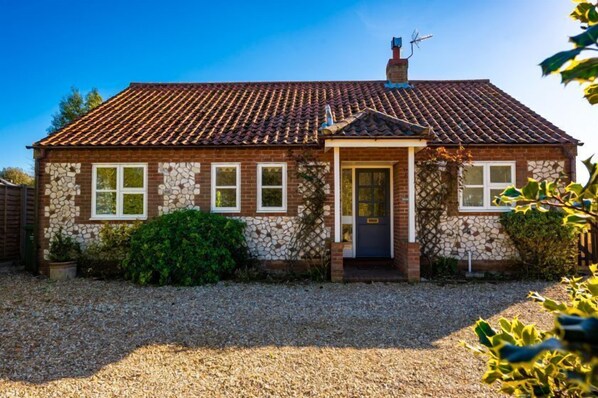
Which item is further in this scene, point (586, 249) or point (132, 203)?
point (132, 203)

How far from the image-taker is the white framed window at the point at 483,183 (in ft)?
30.6

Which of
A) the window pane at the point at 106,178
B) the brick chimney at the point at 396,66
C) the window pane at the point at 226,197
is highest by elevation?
→ the brick chimney at the point at 396,66

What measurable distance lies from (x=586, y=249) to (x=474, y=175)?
11.0ft

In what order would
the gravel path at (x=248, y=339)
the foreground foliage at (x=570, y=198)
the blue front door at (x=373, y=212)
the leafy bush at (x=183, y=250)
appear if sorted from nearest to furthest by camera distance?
the foreground foliage at (x=570, y=198) → the gravel path at (x=248, y=339) → the leafy bush at (x=183, y=250) → the blue front door at (x=373, y=212)

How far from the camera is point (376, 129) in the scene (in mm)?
8031

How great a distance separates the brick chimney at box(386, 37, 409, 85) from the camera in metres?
13.1

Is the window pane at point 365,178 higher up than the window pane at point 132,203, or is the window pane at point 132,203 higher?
the window pane at point 365,178

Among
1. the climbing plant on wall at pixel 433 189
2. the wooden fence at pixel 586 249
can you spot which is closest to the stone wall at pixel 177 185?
the climbing plant on wall at pixel 433 189

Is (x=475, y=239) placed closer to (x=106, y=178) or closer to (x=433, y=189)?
(x=433, y=189)

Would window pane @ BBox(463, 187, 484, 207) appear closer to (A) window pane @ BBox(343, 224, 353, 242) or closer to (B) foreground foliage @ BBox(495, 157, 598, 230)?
(A) window pane @ BBox(343, 224, 353, 242)

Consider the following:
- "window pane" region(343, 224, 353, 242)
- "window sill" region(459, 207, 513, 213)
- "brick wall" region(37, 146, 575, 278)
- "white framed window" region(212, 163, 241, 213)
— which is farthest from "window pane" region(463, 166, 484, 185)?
"white framed window" region(212, 163, 241, 213)

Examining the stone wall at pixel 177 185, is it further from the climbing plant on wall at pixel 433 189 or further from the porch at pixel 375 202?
the climbing plant on wall at pixel 433 189

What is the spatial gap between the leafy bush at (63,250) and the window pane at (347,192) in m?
7.43

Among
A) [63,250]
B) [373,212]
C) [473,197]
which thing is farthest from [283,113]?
[63,250]
